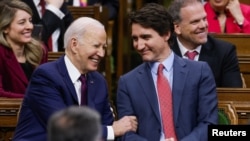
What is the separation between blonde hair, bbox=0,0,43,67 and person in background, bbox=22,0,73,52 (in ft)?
2.95

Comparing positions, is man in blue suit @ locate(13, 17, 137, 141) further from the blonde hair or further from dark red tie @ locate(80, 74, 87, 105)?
the blonde hair

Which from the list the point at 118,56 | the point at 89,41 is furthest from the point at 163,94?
the point at 118,56

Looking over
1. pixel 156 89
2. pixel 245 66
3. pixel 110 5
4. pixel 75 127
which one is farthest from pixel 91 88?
pixel 110 5

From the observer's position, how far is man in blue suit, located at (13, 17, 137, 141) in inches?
→ 180

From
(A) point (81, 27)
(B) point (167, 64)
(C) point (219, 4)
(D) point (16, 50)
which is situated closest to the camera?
(A) point (81, 27)

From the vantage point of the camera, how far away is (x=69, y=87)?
4621 mm

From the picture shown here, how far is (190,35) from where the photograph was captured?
19.0ft

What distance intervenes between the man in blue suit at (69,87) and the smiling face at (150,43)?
0.27 m

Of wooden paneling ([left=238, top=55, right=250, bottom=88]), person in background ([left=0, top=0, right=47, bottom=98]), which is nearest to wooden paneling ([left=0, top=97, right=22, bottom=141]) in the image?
person in background ([left=0, top=0, right=47, bottom=98])

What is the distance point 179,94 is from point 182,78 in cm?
10

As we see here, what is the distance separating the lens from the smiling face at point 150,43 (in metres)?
4.91

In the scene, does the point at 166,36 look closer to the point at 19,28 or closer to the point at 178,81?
the point at 178,81

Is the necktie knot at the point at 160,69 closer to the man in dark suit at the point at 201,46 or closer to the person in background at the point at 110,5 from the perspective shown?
the man in dark suit at the point at 201,46

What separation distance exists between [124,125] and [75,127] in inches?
80.0
